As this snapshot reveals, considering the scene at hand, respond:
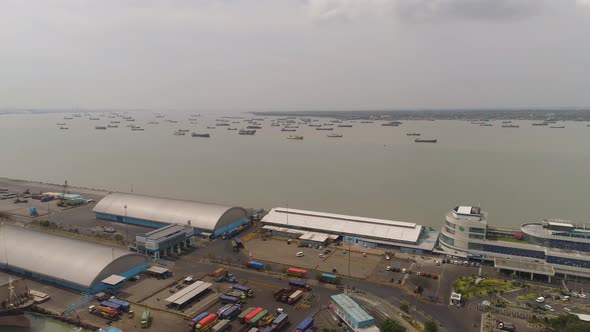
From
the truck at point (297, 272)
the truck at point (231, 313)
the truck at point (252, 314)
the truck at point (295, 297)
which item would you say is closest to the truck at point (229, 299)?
the truck at point (231, 313)

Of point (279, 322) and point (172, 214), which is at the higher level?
point (172, 214)

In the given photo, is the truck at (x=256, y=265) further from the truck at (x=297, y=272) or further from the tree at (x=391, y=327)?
the tree at (x=391, y=327)

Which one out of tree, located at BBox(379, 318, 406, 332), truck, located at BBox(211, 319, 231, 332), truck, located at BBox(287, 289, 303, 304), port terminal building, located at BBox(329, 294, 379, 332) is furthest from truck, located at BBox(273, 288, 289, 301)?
tree, located at BBox(379, 318, 406, 332)

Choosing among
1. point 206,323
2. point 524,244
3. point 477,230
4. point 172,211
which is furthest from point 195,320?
point 524,244

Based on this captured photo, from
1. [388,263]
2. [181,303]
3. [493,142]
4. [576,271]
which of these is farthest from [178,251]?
[493,142]

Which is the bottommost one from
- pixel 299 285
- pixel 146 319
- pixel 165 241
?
pixel 299 285

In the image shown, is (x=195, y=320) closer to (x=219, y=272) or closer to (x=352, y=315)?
(x=219, y=272)

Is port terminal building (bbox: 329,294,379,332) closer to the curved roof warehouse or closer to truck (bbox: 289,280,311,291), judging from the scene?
truck (bbox: 289,280,311,291)
